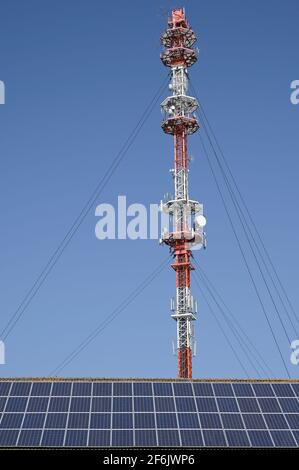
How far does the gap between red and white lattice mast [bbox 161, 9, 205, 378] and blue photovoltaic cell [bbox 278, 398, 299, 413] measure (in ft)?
74.1

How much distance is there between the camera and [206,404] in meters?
39.8

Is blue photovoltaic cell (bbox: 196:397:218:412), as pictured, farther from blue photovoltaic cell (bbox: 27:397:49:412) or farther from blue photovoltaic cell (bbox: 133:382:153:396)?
blue photovoltaic cell (bbox: 27:397:49:412)

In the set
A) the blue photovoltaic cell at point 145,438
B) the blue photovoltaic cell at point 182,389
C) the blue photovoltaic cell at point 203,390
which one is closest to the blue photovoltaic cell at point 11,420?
the blue photovoltaic cell at point 145,438

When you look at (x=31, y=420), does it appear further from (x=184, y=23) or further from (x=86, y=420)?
(x=184, y=23)

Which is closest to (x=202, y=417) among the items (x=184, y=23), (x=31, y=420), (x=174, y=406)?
(x=174, y=406)

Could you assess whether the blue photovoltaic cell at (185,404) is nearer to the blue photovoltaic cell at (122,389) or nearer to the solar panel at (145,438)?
the blue photovoltaic cell at (122,389)

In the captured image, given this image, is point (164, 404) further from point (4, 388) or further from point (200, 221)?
point (200, 221)

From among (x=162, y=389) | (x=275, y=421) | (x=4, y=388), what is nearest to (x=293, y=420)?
(x=275, y=421)

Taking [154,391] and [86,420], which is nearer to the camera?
[86,420]

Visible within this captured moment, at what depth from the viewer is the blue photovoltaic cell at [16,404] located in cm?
3906
